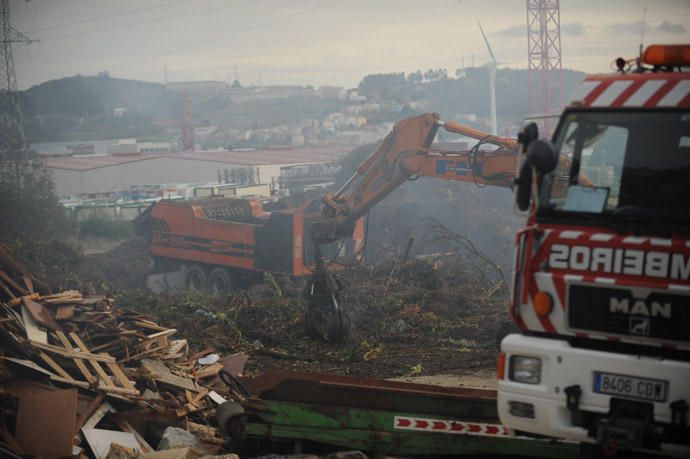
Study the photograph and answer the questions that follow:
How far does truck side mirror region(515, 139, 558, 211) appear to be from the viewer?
5035mm

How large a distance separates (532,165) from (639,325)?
120 cm

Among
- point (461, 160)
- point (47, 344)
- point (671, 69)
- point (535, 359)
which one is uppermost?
point (671, 69)

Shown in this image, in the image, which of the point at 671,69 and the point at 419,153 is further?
the point at 419,153

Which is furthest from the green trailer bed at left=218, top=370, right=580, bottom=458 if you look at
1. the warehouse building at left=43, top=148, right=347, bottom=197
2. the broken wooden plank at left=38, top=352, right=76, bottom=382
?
the warehouse building at left=43, top=148, right=347, bottom=197

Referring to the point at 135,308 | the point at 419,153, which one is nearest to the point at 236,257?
the point at 135,308

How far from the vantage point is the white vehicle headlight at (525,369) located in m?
4.98

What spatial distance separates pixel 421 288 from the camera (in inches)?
600

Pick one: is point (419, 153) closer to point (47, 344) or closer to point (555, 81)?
point (47, 344)

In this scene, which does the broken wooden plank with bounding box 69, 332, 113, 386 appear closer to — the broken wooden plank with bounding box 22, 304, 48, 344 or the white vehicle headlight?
the broken wooden plank with bounding box 22, 304, 48, 344

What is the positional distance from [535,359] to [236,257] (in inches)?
565

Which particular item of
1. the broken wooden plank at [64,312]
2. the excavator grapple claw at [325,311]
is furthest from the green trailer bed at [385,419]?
the excavator grapple claw at [325,311]

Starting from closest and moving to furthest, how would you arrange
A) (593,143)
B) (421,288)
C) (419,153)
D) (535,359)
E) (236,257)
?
(535,359), (593,143), (419,153), (421,288), (236,257)

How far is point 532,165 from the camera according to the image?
5105mm

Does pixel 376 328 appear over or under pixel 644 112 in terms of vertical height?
under
